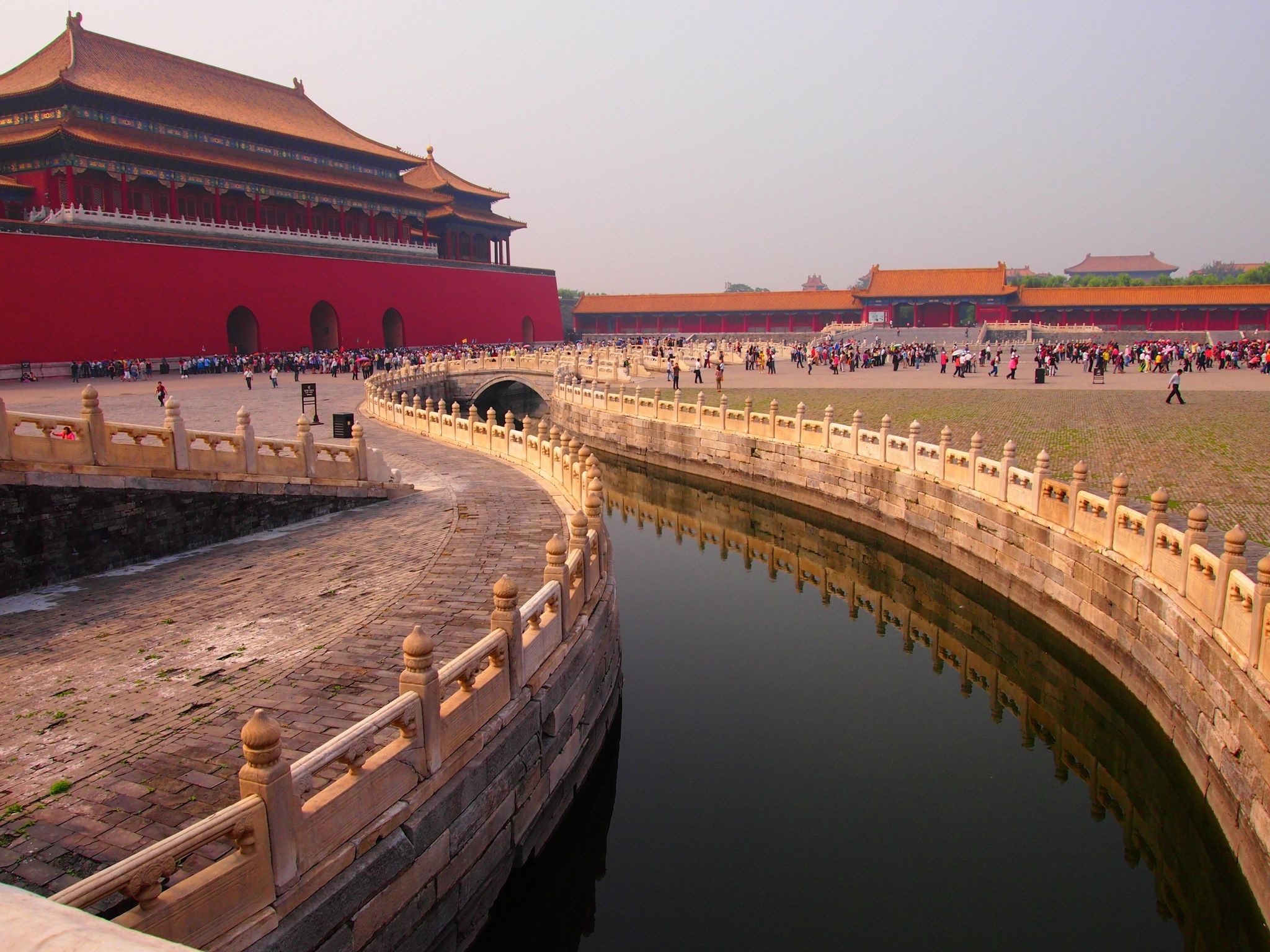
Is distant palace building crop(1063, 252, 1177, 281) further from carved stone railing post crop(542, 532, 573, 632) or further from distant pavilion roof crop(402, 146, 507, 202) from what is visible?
carved stone railing post crop(542, 532, 573, 632)

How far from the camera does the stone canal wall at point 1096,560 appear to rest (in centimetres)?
655

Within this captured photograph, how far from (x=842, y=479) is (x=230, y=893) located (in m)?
14.8

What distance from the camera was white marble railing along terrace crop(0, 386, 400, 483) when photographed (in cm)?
920

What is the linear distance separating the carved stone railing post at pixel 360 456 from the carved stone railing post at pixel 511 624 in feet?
24.8

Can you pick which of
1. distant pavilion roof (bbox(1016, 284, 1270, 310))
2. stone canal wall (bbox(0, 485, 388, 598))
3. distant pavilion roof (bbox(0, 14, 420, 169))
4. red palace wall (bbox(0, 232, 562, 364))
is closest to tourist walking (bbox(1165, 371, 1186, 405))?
stone canal wall (bbox(0, 485, 388, 598))

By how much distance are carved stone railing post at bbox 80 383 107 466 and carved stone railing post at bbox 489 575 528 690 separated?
245 inches

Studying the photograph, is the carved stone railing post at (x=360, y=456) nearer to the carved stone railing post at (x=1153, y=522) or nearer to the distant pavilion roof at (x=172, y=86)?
the carved stone railing post at (x=1153, y=522)

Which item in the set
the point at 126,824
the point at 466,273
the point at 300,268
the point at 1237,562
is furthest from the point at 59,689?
the point at 466,273

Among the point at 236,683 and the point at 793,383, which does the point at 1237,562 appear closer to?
the point at 236,683

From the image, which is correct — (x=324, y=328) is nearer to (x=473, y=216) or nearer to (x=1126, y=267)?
(x=473, y=216)

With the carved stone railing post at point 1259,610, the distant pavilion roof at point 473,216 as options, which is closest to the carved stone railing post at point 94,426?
the carved stone railing post at point 1259,610

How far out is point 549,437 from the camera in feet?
50.3

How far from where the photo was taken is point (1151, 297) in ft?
167

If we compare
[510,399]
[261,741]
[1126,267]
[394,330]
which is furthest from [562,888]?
[1126,267]
